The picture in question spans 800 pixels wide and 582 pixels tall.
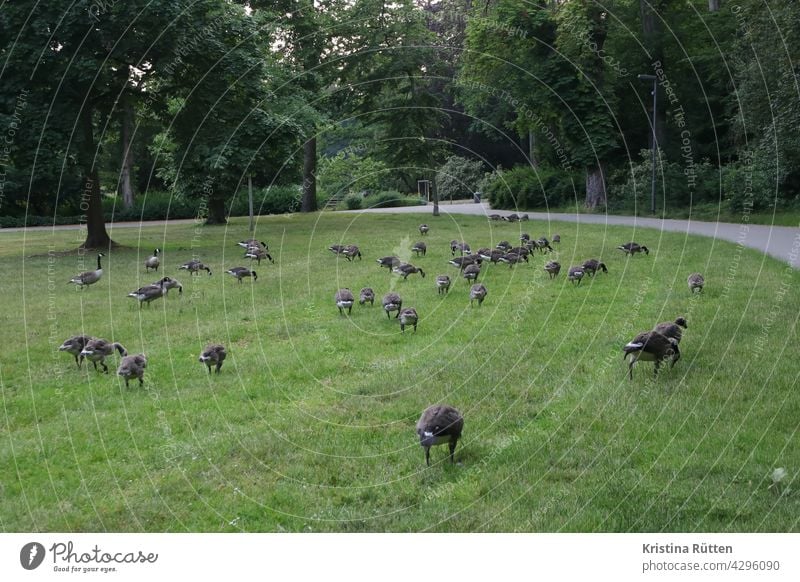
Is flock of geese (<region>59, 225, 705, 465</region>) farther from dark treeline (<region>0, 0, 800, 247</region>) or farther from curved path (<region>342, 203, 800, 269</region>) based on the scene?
curved path (<region>342, 203, 800, 269</region>)

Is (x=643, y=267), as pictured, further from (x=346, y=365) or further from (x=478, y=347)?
(x=346, y=365)

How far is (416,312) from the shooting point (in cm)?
1750

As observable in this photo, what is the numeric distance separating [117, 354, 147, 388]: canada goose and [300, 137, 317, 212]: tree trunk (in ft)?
131

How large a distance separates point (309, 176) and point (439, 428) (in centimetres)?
5142

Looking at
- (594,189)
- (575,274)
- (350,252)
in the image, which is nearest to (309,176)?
(594,189)

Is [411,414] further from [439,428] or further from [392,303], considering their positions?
[392,303]

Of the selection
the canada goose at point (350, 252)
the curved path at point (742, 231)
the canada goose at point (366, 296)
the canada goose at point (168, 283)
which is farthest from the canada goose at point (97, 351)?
the curved path at point (742, 231)

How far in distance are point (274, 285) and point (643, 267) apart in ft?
39.7

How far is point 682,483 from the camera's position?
783cm

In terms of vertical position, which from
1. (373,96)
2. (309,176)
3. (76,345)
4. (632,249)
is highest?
(373,96)

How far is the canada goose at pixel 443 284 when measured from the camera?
2022cm

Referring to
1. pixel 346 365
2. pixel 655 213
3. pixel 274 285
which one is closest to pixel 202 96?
pixel 274 285

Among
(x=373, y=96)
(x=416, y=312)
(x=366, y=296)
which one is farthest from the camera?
(x=373, y=96)

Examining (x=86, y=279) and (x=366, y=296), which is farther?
(x=86, y=279)
